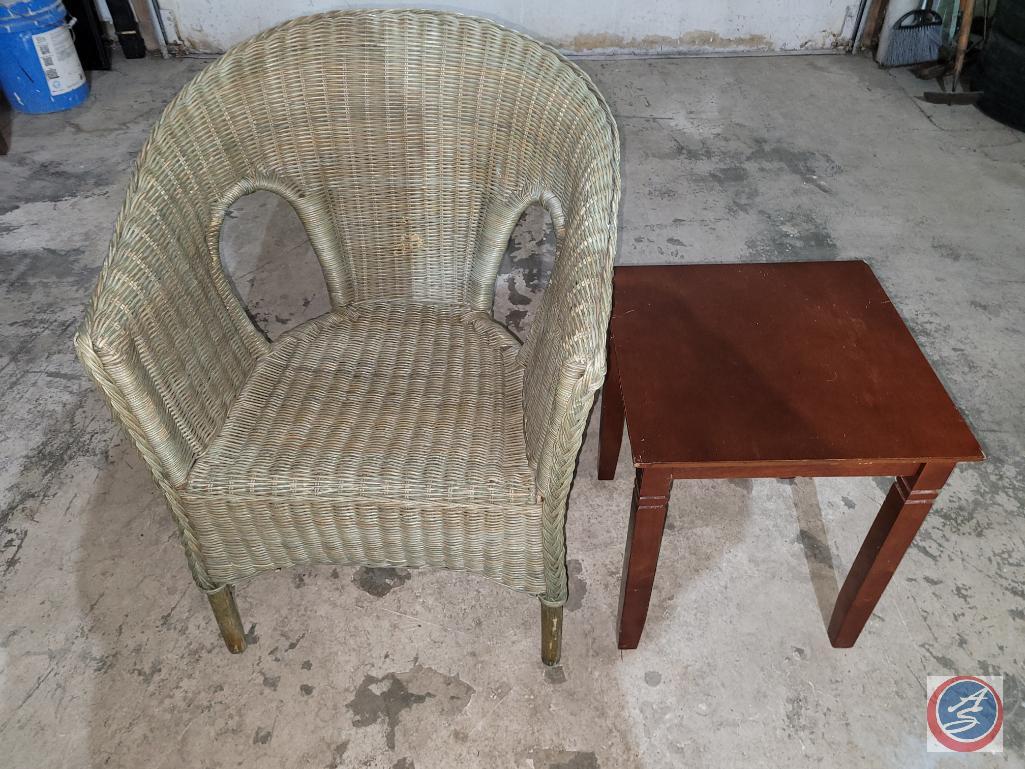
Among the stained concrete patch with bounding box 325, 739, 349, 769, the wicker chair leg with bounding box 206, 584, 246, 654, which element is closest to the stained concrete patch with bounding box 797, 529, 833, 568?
the stained concrete patch with bounding box 325, 739, 349, 769

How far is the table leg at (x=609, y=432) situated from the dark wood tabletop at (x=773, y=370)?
0.81 ft

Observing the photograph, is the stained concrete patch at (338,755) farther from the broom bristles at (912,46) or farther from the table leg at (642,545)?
the broom bristles at (912,46)

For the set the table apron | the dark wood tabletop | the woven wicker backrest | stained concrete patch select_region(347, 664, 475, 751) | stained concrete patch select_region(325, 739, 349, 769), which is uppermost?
the woven wicker backrest

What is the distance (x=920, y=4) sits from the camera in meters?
3.45

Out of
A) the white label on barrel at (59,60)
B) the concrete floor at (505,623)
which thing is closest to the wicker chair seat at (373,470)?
the concrete floor at (505,623)

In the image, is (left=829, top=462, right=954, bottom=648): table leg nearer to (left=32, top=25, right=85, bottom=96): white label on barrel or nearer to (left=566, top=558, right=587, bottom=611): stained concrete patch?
(left=566, top=558, right=587, bottom=611): stained concrete patch

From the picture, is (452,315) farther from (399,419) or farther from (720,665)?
(720,665)

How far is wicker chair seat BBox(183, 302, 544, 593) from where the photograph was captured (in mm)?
1206

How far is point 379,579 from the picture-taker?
1600mm

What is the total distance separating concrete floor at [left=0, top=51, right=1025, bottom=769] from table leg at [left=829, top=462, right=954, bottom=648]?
3.4 inches

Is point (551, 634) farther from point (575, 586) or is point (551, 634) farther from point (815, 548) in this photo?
point (815, 548)

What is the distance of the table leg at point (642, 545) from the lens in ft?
3.86

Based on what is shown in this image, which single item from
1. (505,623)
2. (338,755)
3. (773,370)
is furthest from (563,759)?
(773,370)

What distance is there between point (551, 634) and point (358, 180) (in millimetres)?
905
